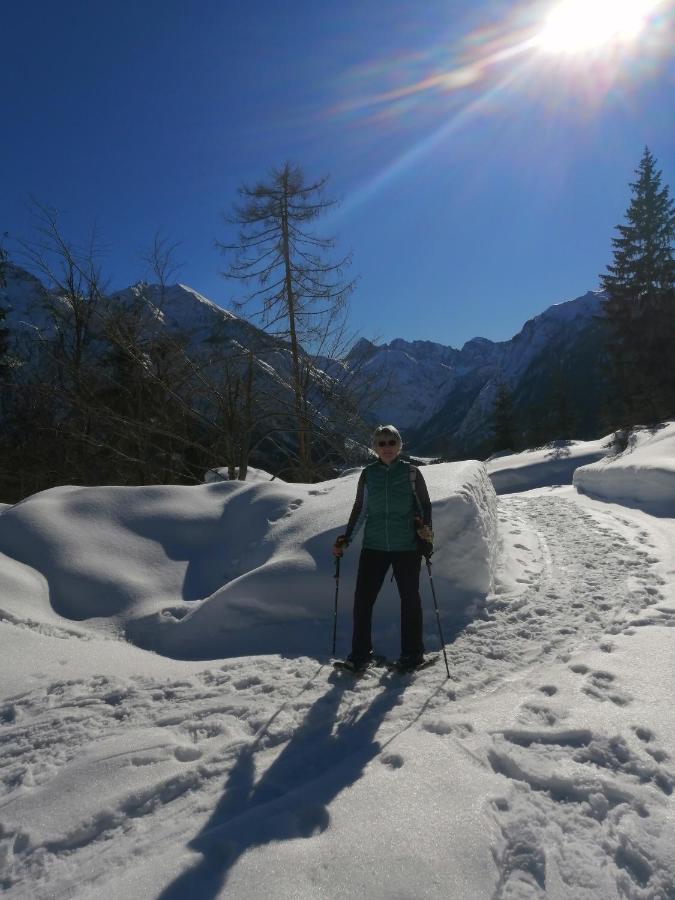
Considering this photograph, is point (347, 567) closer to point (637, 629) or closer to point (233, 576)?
point (233, 576)

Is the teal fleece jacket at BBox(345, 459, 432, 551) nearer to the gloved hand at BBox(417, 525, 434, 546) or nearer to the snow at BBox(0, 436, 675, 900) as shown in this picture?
the gloved hand at BBox(417, 525, 434, 546)

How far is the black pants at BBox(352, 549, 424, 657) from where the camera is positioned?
12.5ft

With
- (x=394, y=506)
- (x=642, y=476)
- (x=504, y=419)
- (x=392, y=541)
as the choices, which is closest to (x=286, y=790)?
(x=392, y=541)

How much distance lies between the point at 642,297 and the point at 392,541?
36699 millimetres

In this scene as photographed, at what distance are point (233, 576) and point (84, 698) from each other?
2.07 meters

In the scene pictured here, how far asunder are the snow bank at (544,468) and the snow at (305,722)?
12892 millimetres

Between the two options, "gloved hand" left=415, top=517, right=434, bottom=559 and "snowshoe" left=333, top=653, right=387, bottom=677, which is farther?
"gloved hand" left=415, top=517, right=434, bottom=559

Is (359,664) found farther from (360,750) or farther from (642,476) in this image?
(642,476)

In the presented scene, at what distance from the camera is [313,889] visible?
5.91ft

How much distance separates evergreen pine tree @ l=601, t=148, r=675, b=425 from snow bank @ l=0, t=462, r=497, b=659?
2987cm

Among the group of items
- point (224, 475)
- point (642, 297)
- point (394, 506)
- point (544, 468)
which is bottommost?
point (544, 468)

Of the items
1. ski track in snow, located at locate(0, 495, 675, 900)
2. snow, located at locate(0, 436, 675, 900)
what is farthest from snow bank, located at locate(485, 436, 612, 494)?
ski track in snow, located at locate(0, 495, 675, 900)

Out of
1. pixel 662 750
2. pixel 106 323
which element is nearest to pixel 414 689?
pixel 662 750

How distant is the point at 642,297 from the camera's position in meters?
32.5
